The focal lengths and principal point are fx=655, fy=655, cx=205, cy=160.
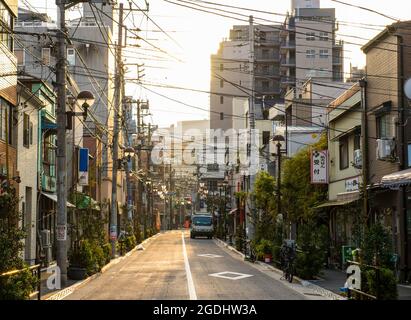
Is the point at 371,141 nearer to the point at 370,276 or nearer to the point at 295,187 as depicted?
the point at 295,187

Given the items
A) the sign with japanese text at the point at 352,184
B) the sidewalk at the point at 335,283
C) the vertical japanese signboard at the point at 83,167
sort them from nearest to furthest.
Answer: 1. the sidewalk at the point at 335,283
2. the sign with japanese text at the point at 352,184
3. the vertical japanese signboard at the point at 83,167

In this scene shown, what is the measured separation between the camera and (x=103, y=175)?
60094mm

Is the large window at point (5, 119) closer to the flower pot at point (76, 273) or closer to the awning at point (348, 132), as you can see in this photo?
the flower pot at point (76, 273)

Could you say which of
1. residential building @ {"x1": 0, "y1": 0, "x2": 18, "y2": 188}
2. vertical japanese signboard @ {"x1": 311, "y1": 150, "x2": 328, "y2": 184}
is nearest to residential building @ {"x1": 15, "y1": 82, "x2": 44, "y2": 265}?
residential building @ {"x1": 0, "y1": 0, "x2": 18, "y2": 188}

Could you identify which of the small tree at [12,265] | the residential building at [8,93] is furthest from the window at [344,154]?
the small tree at [12,265]

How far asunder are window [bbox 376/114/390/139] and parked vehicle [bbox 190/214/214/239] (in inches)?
2216

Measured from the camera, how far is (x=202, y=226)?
82.1m

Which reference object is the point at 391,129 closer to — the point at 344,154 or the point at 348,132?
the point at 348,132

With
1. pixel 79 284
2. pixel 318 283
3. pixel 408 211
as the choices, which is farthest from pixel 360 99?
pixel 79 284

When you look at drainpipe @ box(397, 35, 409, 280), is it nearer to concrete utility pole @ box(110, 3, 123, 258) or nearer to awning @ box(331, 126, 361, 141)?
awning @ box(331, 126, 361, 141)

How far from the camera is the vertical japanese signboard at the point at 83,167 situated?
39.2 metres

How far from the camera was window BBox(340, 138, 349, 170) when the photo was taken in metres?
32.2

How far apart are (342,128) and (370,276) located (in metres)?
18.3

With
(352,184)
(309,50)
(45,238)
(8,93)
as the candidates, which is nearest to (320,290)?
(352,184)
